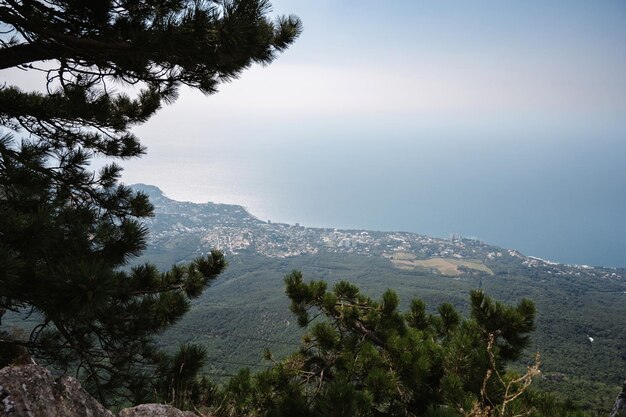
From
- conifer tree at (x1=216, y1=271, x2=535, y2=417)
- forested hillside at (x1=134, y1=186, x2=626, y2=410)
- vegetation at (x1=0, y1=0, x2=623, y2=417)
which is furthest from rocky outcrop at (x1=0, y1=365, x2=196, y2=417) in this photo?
forested hillside at (x1=134, y1=186, x2=626, y2=410)

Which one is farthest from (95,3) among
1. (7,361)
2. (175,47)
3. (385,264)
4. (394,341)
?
(385,264)

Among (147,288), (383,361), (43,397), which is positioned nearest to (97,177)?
(147,288)

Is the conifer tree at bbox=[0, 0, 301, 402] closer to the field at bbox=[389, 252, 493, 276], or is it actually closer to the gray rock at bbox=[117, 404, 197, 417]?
the gray rock at bbox=[117, 404, 197, 417]

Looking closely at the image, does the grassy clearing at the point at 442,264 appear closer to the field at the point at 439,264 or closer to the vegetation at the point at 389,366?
the field at the point at 439,264

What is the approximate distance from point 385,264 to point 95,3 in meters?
87.8

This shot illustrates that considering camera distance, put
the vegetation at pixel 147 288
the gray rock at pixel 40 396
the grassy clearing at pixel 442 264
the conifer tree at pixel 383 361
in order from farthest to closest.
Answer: the grassy clearing at pixel 442 264, the conifer tree at pixel 383 361, the vegetation at pixel 147 288, the gray rock at pixel 40 396

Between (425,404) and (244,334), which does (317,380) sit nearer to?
(425,404)

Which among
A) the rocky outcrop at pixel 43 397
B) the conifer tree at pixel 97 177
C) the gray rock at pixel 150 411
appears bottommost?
the gray rock at pixel 150 411

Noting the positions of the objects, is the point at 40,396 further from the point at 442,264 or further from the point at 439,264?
the point at 442,264

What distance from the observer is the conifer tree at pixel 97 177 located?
1.60m

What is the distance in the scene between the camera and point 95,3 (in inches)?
90.3

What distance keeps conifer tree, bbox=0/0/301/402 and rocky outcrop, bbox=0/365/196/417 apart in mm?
270

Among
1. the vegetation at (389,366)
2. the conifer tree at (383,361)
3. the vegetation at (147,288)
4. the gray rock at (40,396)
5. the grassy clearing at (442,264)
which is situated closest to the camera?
the gray rock at (40,396)

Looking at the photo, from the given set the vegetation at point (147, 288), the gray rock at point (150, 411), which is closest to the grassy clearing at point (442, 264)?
the vegetation at point (147, 288)
